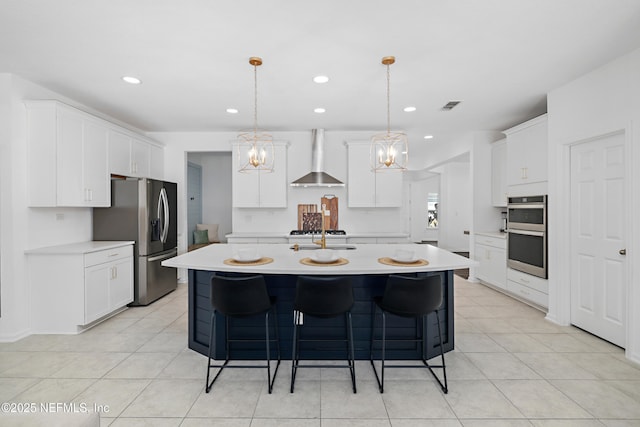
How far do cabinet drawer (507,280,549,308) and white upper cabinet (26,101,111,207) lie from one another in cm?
562

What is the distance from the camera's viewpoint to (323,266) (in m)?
2.40

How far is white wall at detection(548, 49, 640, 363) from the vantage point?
2.68 metres

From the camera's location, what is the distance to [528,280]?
411 centimetres

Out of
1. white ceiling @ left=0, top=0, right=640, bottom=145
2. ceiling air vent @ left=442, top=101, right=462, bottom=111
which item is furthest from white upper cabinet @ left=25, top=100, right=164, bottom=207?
ceiling air vent @ left=442, top=101, right=462, bottom=111

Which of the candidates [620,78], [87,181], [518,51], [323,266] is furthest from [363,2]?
[87,181]

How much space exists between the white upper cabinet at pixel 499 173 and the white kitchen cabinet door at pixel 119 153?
5685 millimetres

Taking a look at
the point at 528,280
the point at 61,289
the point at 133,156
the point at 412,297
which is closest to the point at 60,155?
the point at 133,156

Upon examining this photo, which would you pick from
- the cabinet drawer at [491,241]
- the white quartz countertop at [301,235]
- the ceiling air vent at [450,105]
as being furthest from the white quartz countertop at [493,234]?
the ceiling air vent at [450,105]

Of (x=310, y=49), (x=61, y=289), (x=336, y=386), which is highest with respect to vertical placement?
(x=310, y=49)

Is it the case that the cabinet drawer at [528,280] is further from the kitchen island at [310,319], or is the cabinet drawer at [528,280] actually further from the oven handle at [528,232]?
the kitchen island at [310,319]

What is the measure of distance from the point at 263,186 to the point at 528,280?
4.10 metres

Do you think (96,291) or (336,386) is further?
(96,291)

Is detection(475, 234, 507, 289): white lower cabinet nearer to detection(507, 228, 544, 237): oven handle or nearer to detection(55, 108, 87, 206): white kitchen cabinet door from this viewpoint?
detection(507, 228, 544, 237): oven handle

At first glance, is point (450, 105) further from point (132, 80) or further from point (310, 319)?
point (132, 80)
